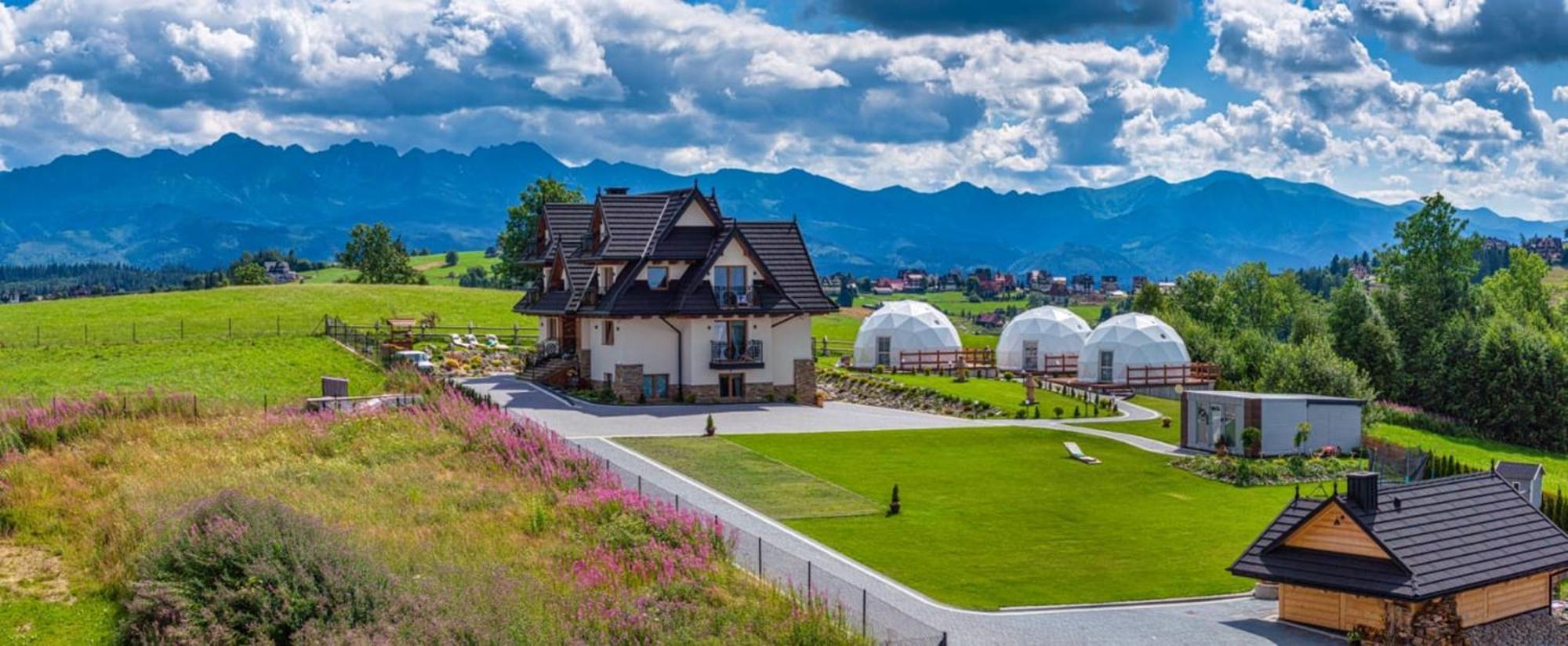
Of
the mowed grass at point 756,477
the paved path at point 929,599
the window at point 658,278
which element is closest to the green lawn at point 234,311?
the window at point 658,278

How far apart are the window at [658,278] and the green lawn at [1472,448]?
28481 millimetres

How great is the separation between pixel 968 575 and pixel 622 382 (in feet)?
99.5

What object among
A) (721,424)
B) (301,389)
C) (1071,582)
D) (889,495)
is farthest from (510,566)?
(301,389)

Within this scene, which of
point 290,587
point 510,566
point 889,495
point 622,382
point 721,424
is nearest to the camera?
point 290,587

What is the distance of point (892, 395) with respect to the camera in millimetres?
61125

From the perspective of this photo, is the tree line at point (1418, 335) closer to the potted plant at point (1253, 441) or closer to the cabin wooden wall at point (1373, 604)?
the potted plant at point (1253, 441)

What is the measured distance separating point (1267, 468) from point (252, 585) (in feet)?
97.2

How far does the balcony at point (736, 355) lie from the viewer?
57281mm

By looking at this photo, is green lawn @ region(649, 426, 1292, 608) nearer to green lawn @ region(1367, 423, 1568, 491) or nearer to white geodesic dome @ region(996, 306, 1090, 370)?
green lawn @ region(1367, 423, 1568, 491)

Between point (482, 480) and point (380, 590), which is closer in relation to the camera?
point (380, 590)

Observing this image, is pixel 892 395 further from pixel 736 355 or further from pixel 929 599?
pixel 929 599

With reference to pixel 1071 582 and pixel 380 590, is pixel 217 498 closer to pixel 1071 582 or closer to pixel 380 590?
pixel 380 590

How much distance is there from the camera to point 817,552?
29.4m

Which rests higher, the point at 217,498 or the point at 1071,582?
the point at 217,498
